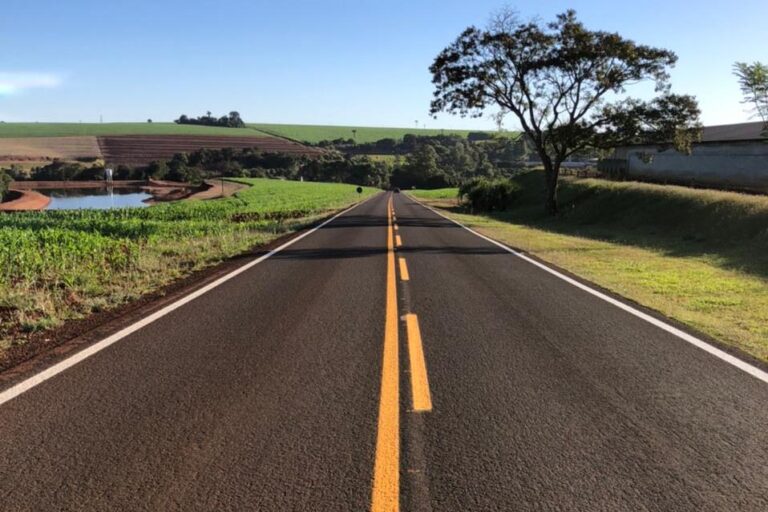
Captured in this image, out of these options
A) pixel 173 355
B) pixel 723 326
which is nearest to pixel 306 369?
pixel 173 355

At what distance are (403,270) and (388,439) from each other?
8.05 metres

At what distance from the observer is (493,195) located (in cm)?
4784

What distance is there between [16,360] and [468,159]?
17374 centimetres

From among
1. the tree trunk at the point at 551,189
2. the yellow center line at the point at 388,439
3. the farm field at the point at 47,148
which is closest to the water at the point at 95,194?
the farm field at the point at 47,148

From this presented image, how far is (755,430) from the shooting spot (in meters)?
4.04

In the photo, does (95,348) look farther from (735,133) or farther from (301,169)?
(301,169)

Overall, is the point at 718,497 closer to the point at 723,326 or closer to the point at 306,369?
the point at 306,369

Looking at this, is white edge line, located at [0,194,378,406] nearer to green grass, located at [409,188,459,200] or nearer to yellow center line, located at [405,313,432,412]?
yellow center line, located at [405,313,432,412]

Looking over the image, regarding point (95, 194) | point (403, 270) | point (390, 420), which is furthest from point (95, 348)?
point (95, 194)

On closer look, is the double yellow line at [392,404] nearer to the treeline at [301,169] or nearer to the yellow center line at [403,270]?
the yellow center line at [403,270]

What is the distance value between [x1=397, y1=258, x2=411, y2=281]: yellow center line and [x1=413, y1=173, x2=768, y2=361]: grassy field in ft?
12.3

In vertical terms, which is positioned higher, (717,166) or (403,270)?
(717,166)

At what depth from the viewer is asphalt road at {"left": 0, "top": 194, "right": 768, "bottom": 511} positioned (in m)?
3.15

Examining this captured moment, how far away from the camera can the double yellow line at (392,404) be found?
314 cm
